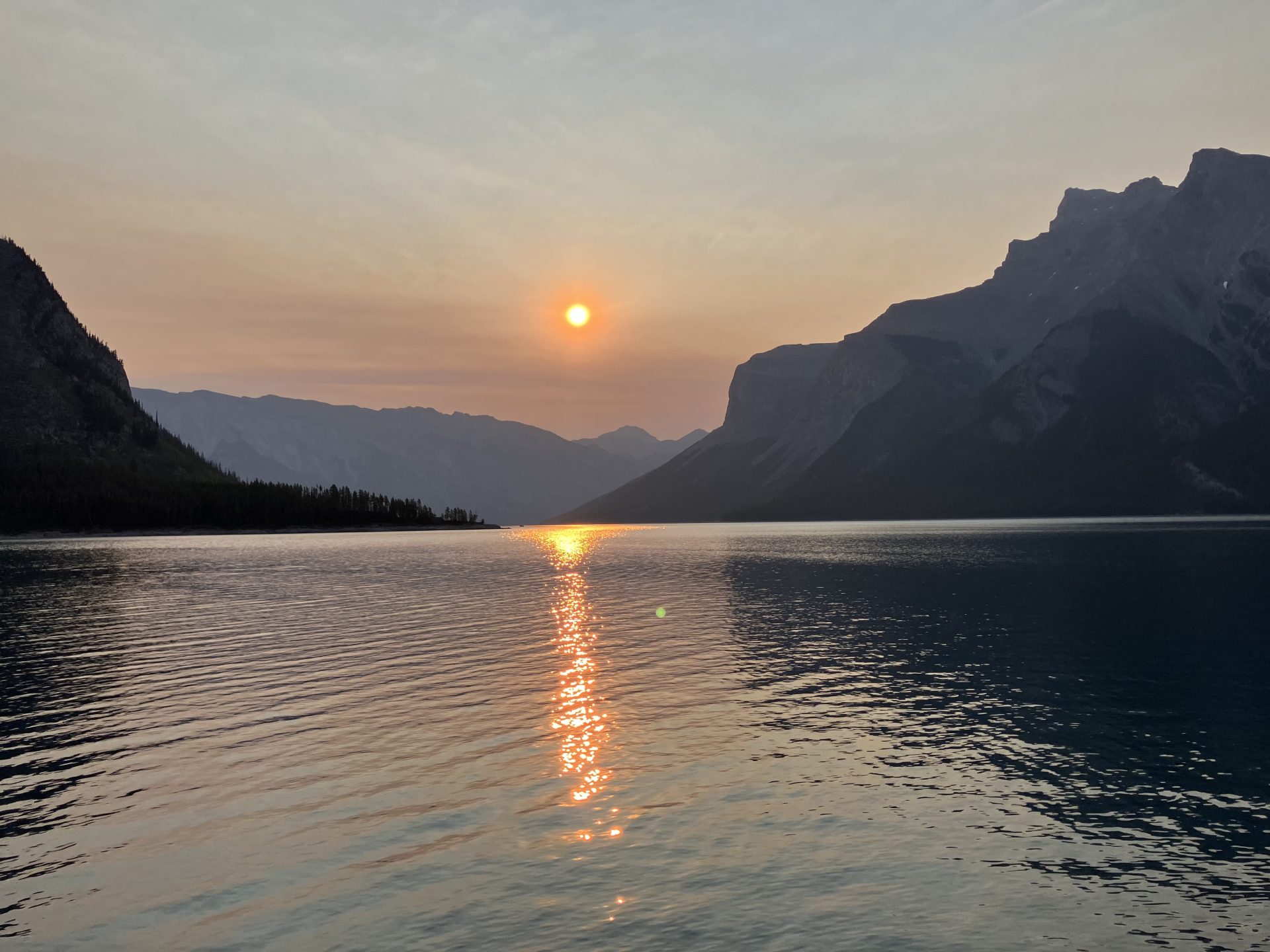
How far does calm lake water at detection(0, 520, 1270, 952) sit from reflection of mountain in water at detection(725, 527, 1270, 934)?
213mm

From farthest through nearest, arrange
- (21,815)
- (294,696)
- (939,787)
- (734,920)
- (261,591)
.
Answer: (261,591) → (294,696) → (939,787) → (21,815) → (734,920)

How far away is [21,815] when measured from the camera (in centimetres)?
2822

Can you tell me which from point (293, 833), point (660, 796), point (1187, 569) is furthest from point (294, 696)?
point (1187, 569)

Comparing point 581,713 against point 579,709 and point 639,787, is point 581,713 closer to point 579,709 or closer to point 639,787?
point 579,709

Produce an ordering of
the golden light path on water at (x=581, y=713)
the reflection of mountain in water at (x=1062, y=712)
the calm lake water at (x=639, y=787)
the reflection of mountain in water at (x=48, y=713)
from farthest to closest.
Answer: the golden light path on water at (x=581, y=713) < the reflection of mountain in water at (x=48, y=713) < the reflection of mountain in water at (x=1062, y=712) < the calm lake water at (x=639, y=787)

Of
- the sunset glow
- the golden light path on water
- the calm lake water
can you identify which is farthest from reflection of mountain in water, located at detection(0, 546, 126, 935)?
the sunset glow

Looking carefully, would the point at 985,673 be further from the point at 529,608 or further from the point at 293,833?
the point at 529,608

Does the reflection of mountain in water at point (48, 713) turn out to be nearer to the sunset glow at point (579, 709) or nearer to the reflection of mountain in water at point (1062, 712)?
the sunset glow at point (579, 709)

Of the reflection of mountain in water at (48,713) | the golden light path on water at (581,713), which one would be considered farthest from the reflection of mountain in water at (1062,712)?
the reflection of mountain in water at (48,713)

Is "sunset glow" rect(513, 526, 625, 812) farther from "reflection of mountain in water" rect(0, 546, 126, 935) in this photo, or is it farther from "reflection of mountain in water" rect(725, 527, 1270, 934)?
"reflection of mountain in water" rect(0, 546, 126, 935)

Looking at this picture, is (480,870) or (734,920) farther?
(480,870)

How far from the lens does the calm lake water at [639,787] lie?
68.2 ft

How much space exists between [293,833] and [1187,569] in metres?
133

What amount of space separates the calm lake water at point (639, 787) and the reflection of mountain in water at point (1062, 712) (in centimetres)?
21
